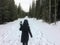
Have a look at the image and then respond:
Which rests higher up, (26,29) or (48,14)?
(26,29)

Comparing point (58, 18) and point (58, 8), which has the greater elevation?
point (58, 8)

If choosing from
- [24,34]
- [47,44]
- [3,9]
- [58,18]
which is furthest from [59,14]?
[24,34]

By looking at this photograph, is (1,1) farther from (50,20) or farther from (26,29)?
(26,29)

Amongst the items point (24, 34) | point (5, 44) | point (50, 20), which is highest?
point (24, 34)

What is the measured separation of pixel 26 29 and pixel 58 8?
27.5 meters

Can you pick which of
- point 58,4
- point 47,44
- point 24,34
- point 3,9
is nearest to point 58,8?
point 58,4

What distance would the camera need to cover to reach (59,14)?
3488cm

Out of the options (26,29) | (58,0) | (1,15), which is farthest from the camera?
(1,15)

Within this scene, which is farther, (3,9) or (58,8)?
(3,9)

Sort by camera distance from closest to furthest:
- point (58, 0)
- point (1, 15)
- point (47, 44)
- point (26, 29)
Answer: point (26, 29) → point (47, 44) → point (58, 0) → point (1, 15)

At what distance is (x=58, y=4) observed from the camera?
3503cm

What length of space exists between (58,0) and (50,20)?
4.59 m

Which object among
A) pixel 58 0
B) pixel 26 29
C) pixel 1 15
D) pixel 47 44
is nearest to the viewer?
pixel 26 29

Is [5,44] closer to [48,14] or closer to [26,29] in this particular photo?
[26,29]
